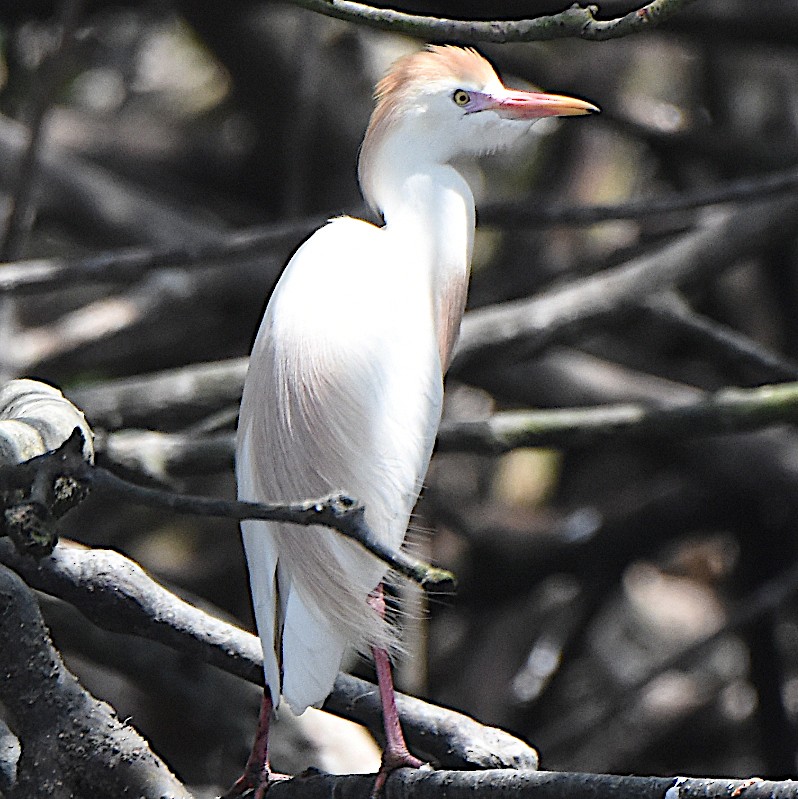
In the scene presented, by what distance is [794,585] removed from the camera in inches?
100

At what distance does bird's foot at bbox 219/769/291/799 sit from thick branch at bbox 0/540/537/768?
0.29ft

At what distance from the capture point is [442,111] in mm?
1588

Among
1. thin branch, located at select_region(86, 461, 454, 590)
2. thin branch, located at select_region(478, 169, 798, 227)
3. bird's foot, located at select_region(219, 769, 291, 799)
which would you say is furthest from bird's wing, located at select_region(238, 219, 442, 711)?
thin branch, located at select_region(478, 169, 798, 227)

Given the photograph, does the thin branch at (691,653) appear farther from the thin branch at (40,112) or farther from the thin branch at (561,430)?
the thin branch at (40,112)

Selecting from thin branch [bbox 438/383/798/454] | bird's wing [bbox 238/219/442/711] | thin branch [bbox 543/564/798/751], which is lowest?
thin branch [bbox 543/564/798/751]

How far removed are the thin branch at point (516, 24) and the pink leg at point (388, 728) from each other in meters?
0.58

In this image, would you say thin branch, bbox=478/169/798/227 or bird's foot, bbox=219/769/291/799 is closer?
bird's foot, bbox=219/769/291/799

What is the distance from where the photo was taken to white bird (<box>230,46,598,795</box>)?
1295 mm

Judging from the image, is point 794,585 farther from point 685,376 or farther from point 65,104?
point 65,104

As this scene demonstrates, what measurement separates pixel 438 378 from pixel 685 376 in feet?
6.18

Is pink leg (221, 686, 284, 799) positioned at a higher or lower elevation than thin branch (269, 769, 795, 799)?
lower

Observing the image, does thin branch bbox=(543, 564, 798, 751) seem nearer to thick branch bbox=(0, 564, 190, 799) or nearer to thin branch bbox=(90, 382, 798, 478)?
thin branch bbox=(90, 382, 798, 478)

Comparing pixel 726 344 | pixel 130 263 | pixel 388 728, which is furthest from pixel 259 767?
pixel 726 344

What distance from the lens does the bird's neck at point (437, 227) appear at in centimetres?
149
